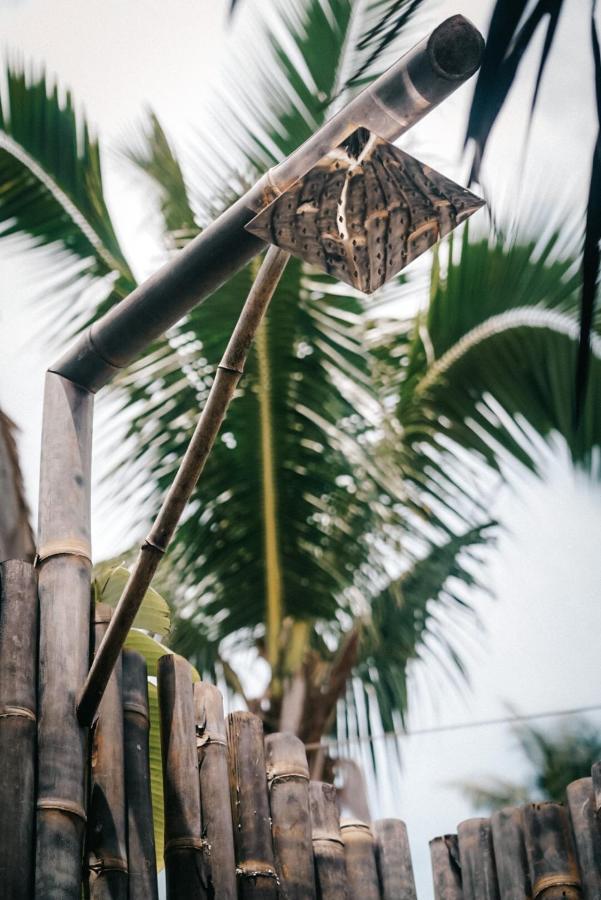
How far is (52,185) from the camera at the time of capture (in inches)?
268

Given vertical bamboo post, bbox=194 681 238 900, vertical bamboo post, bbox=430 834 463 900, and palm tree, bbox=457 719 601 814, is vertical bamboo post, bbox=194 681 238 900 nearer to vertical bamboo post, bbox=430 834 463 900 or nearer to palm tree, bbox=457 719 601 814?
vertical bamboo post, bbox=430 834 463 900

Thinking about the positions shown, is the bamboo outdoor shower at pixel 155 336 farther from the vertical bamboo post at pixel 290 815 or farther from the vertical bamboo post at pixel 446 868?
the vertical bamboo post at pixel 446 868

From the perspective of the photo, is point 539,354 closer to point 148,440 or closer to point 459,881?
point 148,440

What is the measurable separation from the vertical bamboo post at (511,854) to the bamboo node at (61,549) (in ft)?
3.64

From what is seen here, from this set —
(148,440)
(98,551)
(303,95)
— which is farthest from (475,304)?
(98,551)

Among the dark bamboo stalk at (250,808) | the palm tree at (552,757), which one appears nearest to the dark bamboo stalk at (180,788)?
the dark bamboo stalk at (250,808)

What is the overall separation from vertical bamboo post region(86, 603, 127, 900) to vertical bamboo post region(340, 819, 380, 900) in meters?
0.65

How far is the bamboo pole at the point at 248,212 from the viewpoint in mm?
Answer: 2203

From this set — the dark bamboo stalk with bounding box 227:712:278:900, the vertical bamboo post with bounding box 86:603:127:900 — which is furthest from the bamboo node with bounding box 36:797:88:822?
the dark bamboo stalk with bounding box 227:712:278:900

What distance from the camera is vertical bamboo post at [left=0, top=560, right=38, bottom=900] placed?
2.37 meters

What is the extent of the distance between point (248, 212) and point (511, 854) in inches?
59.7

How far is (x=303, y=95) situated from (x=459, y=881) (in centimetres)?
430

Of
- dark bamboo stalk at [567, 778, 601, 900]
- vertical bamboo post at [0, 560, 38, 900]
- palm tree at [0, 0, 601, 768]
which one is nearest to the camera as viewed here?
vertical bamboo post at [0, 560, 38, 900]

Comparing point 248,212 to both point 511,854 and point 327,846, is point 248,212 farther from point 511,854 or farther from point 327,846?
point 511,854
